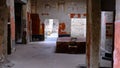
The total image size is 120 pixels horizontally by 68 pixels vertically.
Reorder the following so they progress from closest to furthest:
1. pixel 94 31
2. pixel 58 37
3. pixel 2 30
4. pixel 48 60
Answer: pixel 94 31
pixel 2 30
pixel 48 60
pixel 58 37

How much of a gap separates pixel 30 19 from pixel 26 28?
2.16 metres

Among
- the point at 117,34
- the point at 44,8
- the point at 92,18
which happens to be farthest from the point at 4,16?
the point at 44,8

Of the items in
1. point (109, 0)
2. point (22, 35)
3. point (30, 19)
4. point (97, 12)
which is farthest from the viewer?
point (30, 19)

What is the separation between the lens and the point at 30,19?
60.7 ft

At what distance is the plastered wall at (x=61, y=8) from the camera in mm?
19578

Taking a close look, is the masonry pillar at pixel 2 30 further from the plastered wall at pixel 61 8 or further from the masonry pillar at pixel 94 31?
the plastered wall at pixel 61 8

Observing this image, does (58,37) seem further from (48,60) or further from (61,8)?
(48,60)

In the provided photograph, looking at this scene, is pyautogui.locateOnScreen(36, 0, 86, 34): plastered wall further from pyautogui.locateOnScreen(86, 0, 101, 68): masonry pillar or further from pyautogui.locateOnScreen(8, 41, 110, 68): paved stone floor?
pyautogui.locateOnScreen(86, 0, 101, 68): masonry pillar

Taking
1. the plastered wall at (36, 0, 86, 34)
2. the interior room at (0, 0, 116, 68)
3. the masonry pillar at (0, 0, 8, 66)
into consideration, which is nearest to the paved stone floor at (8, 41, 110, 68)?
the interior room at (0, 0, 116, 68)

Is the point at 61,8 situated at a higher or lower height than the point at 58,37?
higher

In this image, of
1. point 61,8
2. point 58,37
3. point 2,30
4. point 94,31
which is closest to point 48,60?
point 2,30

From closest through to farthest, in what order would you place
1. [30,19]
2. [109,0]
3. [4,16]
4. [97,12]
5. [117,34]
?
[117,34] → [97,12] → [109,0] → [4,16] → [30,19]

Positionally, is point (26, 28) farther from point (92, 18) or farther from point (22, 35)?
point (92, 18)

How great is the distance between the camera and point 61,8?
774 inches
